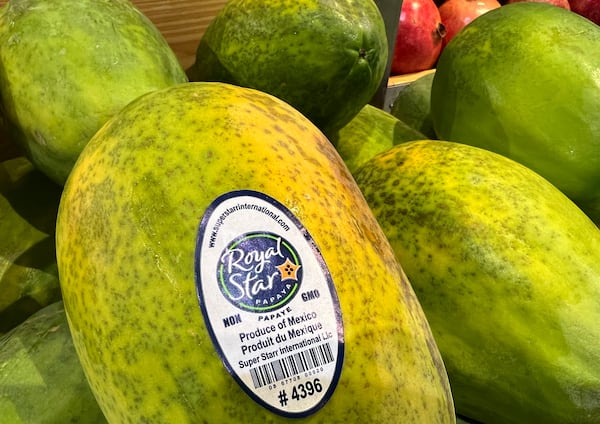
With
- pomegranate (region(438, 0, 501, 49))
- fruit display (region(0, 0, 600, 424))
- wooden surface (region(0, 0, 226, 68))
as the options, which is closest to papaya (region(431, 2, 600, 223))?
fruit display (region(0, 0, 600, 424))

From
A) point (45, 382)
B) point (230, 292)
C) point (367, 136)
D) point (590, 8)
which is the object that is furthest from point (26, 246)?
point (590, 8)

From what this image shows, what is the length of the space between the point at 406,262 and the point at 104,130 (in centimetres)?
31

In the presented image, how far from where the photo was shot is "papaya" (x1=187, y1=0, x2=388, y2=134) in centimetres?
72

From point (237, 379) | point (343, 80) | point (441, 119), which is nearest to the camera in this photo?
point (237, 379)

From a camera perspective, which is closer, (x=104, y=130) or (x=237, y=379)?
(x=237, y=379)

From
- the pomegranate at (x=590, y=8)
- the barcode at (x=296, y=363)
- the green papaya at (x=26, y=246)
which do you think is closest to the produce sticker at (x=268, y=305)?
the barcode at (x=296, y=363)

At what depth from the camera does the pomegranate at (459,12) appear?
1.88 m

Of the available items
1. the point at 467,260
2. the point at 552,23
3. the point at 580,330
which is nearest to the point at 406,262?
the point at 467,260

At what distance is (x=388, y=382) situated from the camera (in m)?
0.41

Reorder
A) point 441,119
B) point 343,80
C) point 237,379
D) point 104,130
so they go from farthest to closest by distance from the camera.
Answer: point 441,119
point 343,80
point 104,130
point 237,379

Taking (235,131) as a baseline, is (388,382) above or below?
below

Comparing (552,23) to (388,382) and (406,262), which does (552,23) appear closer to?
(406,262)

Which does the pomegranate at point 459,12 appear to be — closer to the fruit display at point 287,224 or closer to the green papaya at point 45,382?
the fruit display at point 287,224

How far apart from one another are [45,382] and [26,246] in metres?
0.21
